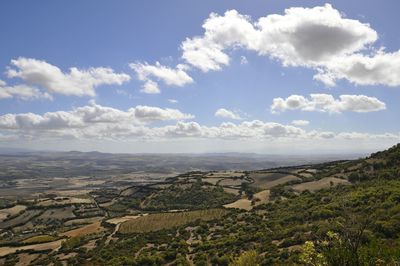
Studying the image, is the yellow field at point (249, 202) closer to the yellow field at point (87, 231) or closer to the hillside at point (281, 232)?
the hillside at point (281, 232)

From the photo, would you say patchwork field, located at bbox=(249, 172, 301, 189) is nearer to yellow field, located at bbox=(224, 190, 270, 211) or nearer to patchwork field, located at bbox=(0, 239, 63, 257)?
yellow field, located at bbox=(224, 190, 270, 211)

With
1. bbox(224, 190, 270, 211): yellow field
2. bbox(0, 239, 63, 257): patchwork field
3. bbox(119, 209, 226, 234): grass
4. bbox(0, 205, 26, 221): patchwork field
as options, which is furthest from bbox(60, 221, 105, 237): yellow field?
bbox(0, 205, 26, 221): patchwork field

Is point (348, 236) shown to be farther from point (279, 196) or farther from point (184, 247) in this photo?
point (279, 196)

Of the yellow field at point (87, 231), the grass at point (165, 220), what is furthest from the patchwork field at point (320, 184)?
Result: the yellow field at point (87, 231)

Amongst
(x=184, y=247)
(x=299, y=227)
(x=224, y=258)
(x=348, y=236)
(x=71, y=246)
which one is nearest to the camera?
(x=348, y=236)

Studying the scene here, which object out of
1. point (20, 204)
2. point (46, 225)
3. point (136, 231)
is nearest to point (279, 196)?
point (136, 231)

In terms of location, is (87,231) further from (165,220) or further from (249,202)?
(249,202)
